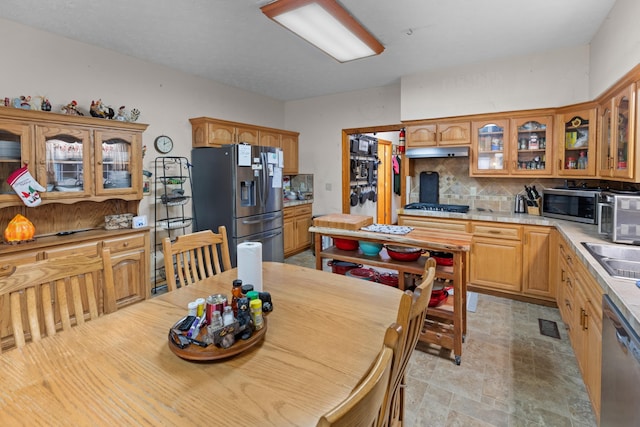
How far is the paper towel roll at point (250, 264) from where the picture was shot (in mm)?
1481

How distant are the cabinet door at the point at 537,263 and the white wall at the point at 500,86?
1.38 metres

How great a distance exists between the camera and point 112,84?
132 inches

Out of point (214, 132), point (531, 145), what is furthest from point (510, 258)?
point (214, 132)

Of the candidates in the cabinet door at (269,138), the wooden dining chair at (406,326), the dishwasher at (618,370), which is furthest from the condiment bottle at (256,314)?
the cabinet door at (269,138)

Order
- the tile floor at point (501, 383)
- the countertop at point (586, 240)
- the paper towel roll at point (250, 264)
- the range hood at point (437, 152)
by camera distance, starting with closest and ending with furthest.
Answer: the countertop at point (586, 240) → the paper towel roll at point (250, 264) → the tile floor at point (501, 383) → the range hood at point (437, 152)

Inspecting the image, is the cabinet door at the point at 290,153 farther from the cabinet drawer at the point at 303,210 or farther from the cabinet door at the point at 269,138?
the cabinet drawer at the point at 303,210

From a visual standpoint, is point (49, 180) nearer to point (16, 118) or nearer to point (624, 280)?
point (16, 118)

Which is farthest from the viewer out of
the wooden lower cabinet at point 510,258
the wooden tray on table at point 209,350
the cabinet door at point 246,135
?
the cabinet door at point 246,135

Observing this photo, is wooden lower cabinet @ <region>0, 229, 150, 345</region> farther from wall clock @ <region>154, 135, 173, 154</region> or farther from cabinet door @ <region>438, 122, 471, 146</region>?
cabinet door @ <region>438, 122, 471, 146</region>

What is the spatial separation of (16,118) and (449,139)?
13.5ft

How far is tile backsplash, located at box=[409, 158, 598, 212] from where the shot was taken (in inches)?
150

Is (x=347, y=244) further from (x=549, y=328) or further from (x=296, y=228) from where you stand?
(x=296, y=228)

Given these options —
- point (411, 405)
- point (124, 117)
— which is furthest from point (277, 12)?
point (411, 405)

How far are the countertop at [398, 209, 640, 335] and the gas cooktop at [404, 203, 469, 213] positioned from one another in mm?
125
